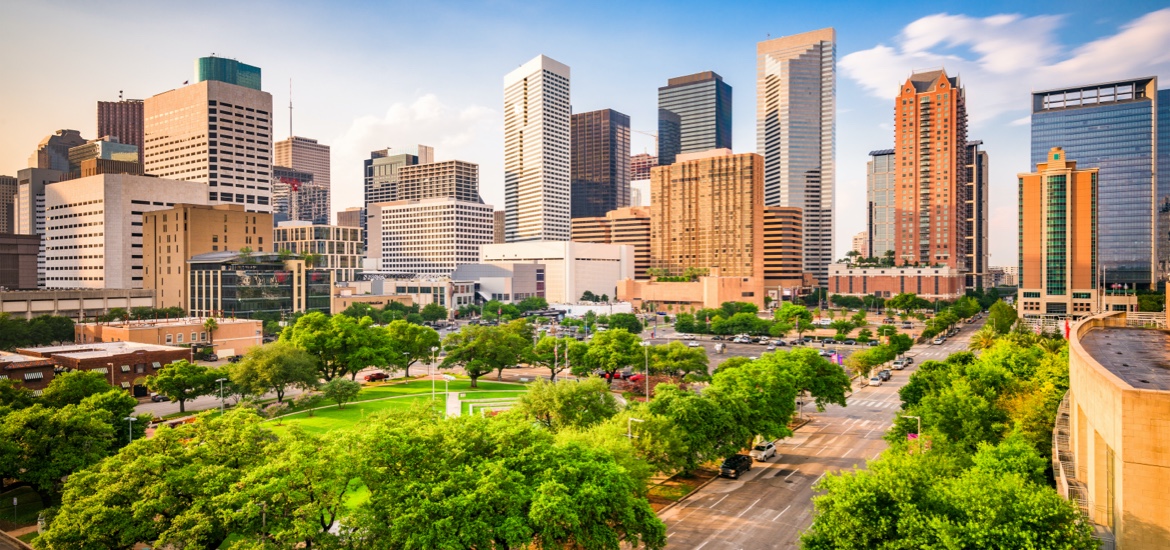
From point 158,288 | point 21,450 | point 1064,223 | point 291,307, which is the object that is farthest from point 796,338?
point 158,288

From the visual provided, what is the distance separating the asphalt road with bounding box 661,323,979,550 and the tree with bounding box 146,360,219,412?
171 ft

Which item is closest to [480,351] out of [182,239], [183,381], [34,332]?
[183,381]

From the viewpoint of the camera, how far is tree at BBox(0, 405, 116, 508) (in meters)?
Result: 41.5

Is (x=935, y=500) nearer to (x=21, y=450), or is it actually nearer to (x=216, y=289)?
(x=21, y=450)

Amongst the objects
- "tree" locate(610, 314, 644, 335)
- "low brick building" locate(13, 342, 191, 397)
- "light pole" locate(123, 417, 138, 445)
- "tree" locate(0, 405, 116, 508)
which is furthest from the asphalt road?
"tree" locate(610, 314, 644, 335)

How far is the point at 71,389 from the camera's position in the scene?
56500 mm

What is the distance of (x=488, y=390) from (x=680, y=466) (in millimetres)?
45000

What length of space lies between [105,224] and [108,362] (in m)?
118

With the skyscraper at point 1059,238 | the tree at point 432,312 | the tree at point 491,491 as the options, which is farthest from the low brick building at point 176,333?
the skyscraper at point 1059,238

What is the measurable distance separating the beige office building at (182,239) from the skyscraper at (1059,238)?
177112 mm

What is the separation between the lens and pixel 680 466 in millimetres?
44844

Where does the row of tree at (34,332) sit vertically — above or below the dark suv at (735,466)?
above

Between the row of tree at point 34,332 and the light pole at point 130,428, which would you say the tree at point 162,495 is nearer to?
the light pole at point 130,428

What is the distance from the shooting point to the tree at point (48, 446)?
41.5m
